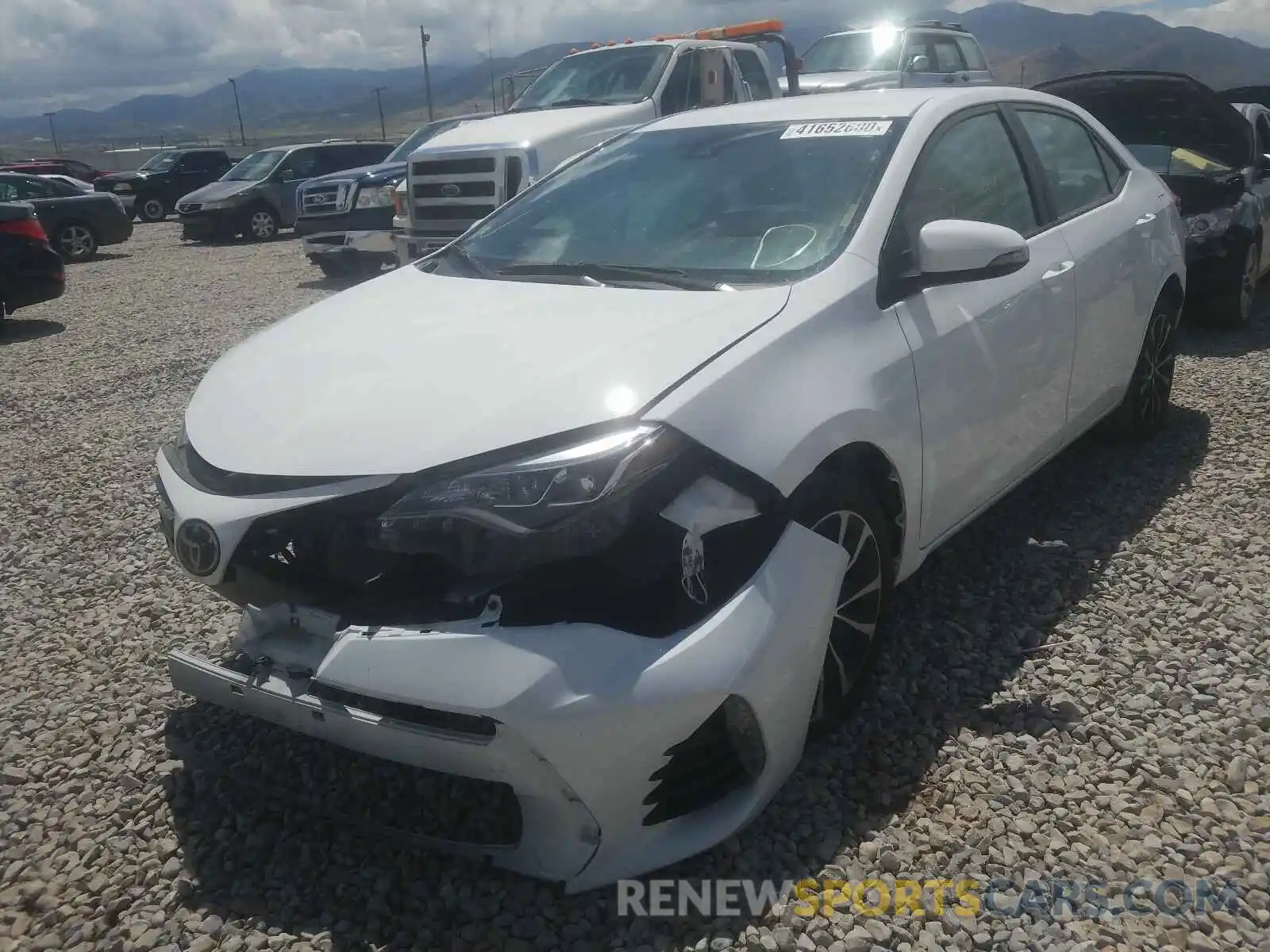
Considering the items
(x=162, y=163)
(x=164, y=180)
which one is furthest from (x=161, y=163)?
(x=164, y=180)

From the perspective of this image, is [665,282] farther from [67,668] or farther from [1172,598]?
[67,668]

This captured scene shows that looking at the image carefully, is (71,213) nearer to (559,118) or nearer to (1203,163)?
(559,118)

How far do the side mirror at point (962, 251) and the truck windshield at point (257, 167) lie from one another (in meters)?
17.9

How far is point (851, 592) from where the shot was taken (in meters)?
2.64

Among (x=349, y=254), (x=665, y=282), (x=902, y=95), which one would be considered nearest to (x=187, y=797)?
(x=665, y=282)

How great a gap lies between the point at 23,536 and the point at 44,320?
7.45m

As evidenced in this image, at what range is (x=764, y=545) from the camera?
2232mm

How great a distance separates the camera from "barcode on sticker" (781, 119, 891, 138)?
Result: 127 inches

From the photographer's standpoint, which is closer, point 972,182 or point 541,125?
point 972,182

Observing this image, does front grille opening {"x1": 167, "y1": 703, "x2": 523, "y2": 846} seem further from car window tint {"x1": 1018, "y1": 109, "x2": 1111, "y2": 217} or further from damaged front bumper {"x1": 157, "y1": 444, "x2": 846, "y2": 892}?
car window tint {"x1": 1018, "y1": 109, "x2": 1111, "y2": 217}

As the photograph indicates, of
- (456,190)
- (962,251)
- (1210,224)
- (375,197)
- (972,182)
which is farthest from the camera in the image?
(375,197)

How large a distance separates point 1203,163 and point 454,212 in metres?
5.88

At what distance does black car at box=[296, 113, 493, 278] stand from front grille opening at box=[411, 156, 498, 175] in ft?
5.52

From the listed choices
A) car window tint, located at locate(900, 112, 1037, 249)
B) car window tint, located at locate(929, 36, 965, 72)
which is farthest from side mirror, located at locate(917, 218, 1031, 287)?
car window tint, located at locate(929, 36, 965, 72)
